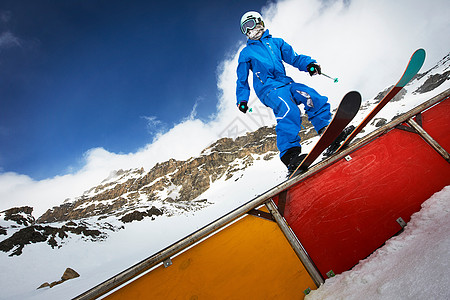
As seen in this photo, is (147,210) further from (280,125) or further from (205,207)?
(280,125)

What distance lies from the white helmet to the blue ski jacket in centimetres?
23

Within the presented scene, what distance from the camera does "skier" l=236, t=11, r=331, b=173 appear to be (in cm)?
273

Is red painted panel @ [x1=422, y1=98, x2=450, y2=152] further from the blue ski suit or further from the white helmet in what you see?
the white helmet

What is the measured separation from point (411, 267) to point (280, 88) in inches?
98.6

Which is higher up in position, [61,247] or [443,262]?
[61,247]

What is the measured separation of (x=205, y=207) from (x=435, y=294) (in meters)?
58.3

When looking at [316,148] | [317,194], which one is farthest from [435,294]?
[316,148]

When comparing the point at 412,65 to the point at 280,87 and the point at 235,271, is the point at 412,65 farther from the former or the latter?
the point at 235,271

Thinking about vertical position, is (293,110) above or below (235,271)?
above

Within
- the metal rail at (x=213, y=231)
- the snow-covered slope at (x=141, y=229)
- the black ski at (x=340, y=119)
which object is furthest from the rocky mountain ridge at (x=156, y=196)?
the black ski at (x=340, y=119)

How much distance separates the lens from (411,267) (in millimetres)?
1197

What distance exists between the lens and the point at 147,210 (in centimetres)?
5278

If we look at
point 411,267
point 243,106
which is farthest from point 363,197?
point 243,106

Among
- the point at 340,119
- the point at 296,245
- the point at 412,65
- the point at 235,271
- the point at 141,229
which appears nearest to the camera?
the point at 235,271
